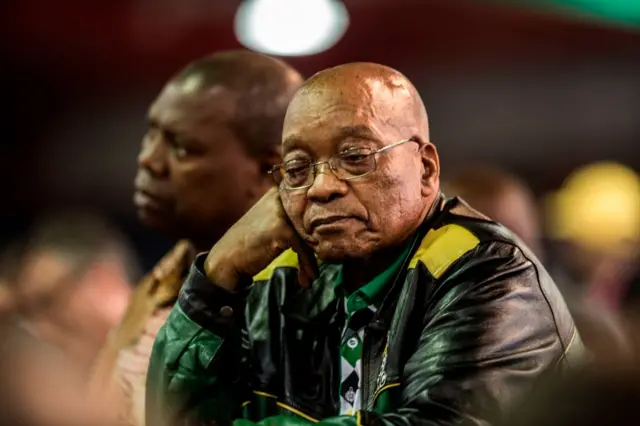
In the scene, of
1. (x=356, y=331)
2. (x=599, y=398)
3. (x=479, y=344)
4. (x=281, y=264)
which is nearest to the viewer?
(x=599, y=398)

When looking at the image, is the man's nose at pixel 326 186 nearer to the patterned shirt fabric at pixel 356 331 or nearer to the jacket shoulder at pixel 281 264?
the patterned shirt fabric at pixel 356 331

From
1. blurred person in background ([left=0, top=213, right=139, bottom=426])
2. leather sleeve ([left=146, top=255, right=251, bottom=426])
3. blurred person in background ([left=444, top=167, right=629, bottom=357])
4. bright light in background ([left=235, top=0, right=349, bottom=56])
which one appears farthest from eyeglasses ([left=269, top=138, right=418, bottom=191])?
bright light in background ([left=235, top=0, right=349, bottom=56])

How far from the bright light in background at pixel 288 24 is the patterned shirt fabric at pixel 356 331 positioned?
2.76 metres

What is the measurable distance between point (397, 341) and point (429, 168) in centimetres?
32

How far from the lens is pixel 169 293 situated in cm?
227

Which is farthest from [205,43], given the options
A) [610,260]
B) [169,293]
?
[169,293]

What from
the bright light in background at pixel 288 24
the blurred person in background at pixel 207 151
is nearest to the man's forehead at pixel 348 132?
the blurred person in background at pixel 207 151

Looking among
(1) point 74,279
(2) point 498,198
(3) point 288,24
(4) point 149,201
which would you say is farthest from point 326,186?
(3) point 288,24

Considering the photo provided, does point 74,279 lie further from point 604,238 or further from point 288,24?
point 604,238

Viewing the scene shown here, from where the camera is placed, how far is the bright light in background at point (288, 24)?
4273 millimetres

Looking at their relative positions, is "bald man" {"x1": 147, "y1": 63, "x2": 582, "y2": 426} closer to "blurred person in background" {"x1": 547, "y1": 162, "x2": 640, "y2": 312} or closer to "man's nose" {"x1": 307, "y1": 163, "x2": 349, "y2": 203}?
"man's nose" {"x1": 307, "y1": 163, "x2": 349, "y2": 203}

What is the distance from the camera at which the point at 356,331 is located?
1.69 meters

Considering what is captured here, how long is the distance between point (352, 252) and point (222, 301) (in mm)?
283

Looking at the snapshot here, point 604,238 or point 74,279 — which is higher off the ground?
point 74,279
